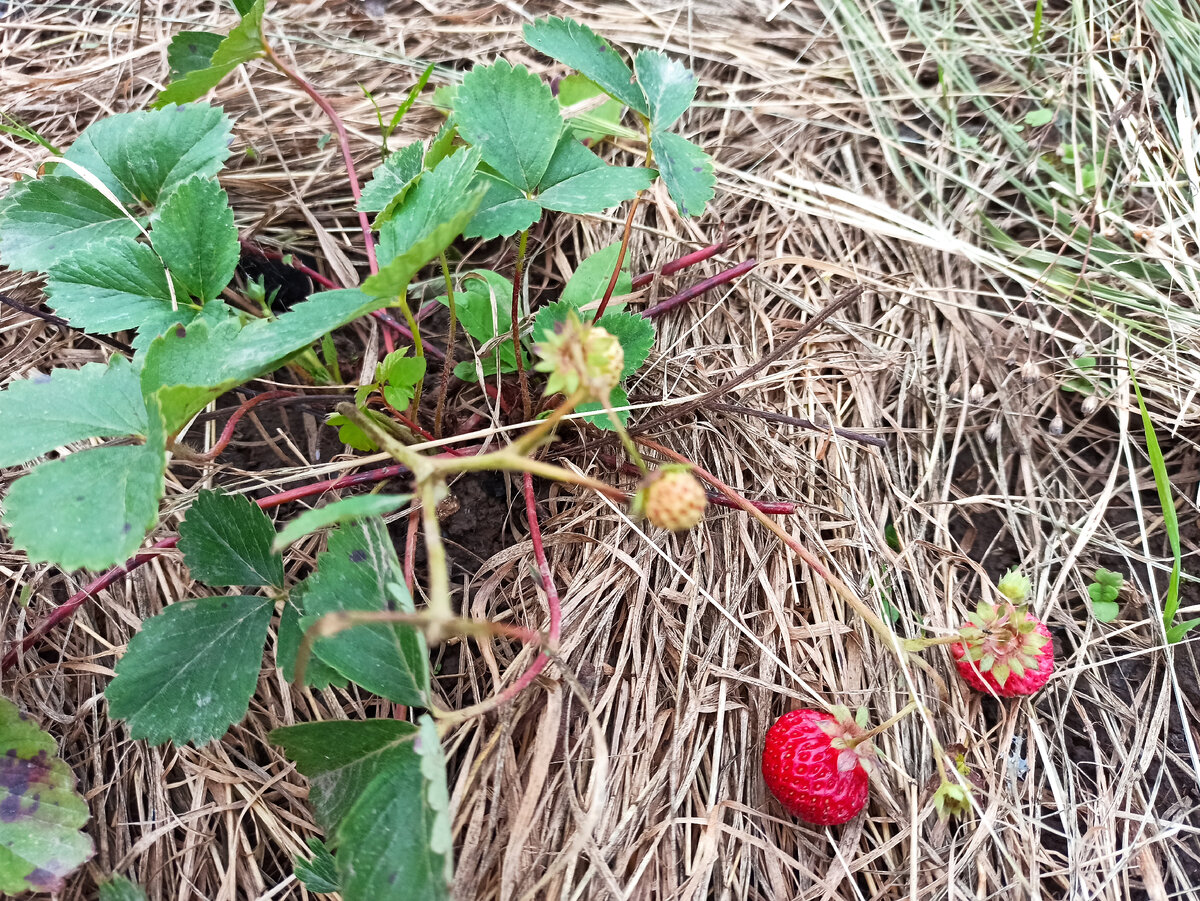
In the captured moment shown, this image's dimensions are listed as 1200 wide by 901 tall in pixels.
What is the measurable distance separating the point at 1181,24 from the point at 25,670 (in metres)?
2.68

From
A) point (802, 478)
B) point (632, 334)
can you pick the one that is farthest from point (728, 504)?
point (632, 334)

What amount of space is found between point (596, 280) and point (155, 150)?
79cm

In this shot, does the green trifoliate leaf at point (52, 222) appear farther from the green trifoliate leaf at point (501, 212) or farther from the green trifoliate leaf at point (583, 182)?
the green trifoliate leaf at point (583, 182)

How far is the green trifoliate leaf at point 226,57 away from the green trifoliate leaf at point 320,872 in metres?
1.19

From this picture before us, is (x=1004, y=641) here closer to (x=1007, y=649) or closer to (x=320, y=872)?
(x=1007, y=649)

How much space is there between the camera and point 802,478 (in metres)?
1.36

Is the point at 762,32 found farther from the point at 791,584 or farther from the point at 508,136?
the point at 791,584

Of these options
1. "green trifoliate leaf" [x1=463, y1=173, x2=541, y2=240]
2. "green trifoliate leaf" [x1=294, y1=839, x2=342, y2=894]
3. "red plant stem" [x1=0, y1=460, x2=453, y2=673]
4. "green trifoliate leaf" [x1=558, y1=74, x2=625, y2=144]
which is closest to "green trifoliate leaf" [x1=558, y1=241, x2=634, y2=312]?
"green trifoliate leaf" [x1=463, y1=173, x2=541, y2=240]

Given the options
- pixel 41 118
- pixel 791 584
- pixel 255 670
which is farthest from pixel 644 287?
pixel 41 118

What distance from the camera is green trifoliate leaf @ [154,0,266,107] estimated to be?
3.82 feet

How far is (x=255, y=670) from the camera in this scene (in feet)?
3.33

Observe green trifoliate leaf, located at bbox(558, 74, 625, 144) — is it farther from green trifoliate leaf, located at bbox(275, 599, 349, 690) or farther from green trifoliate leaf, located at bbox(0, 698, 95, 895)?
green trifoliate leaf, located at bbox(0, 698, 95, 895)

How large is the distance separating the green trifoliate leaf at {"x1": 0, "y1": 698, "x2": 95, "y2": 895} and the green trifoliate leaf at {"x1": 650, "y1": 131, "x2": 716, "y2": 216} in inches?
47.9

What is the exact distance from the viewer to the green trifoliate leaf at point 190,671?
3.24 ft
